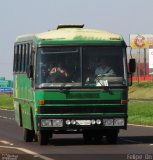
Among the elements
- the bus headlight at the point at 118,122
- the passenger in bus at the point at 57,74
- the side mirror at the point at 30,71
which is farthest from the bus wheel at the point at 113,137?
the side mirror at the point at 30,71

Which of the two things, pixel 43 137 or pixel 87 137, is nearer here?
pixel 43 137

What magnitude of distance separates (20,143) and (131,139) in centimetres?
345

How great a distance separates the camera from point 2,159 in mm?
17141

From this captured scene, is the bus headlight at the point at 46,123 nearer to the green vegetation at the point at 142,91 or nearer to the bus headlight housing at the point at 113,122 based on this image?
the bus headlight housing at the point at 113,122

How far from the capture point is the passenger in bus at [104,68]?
73.9ft

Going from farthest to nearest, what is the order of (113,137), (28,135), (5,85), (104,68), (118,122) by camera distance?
(5,85)
(28,135)
(113,137)
(104,68)
(118,122)

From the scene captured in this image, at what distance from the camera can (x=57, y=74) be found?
22.3 meters

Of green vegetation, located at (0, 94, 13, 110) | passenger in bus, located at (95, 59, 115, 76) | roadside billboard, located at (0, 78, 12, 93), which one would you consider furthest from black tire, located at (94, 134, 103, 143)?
roadside billboard, located at (0, 78, 12, 93)

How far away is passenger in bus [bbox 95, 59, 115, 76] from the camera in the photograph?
22.5m

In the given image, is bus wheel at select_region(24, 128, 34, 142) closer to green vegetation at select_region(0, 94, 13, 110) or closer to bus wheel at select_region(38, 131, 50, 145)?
bus wheel at select_region(38, 131, 50, 145)

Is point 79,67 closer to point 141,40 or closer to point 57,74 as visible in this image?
point 57,74

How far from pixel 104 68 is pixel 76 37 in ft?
3.67

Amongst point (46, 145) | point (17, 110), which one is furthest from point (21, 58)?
point (46, 145)

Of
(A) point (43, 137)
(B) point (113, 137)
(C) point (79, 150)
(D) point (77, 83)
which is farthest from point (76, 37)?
(C) point (79, 150)
